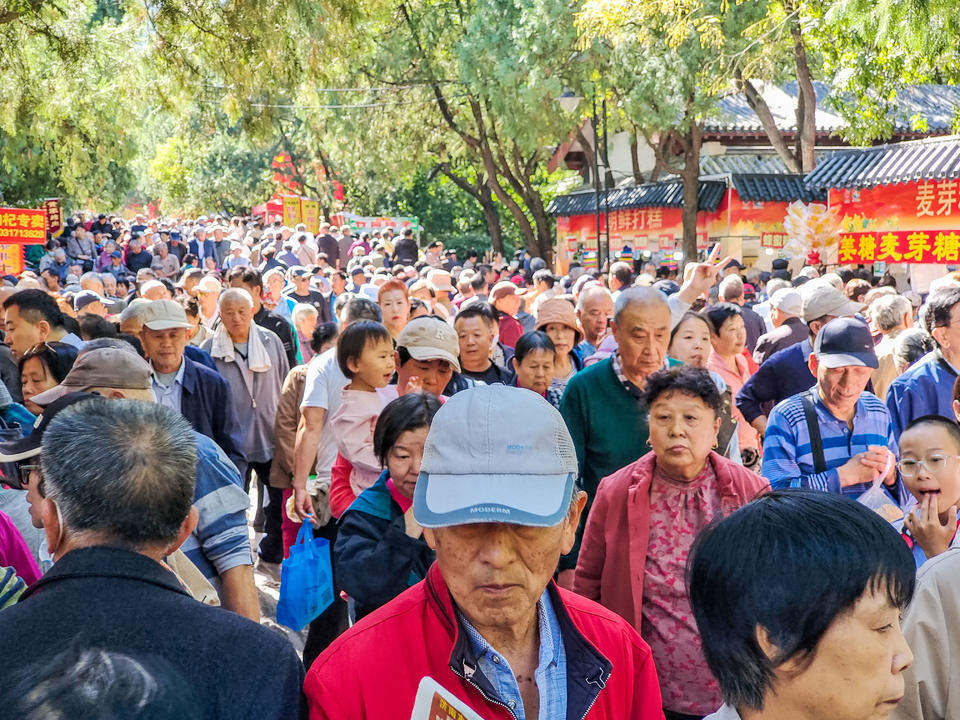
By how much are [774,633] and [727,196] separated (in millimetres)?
21624

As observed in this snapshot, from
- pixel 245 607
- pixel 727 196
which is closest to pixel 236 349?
pixel 245 607

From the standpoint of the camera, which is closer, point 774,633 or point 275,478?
point 774,633

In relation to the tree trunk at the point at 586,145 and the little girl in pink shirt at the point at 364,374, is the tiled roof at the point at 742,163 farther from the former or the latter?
the little girl in pink shirt at the point at 364,374

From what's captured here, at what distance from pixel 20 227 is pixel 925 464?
44.9 ft

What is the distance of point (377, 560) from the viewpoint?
3146 millimetres

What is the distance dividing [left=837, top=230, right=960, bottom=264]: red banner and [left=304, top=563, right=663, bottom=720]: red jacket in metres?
14.2

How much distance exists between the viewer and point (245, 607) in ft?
11.5

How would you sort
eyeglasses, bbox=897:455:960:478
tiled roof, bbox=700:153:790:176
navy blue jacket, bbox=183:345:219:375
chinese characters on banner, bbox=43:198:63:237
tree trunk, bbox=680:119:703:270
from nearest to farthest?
eyeglasses, bbox=897:455:960:478 → navy blue jacket, bbox=183:345:219:375 → chinese characters on banner, bbox=43:198:63:237 → tree trunk, bbox=680:119:703:270 → tiled roof, bbox=700:153:790:176

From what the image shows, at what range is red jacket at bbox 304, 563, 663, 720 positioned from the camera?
1.98 m

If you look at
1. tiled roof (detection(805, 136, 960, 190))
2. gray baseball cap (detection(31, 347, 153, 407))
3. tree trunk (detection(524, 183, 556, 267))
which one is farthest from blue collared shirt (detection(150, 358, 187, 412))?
tree trunk (detection(524, 183, 556, 267))

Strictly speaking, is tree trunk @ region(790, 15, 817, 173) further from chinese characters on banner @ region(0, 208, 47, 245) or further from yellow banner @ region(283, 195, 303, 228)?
yellow banner @ region(283, 195, 303, 228)

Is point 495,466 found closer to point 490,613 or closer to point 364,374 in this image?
point 490,613

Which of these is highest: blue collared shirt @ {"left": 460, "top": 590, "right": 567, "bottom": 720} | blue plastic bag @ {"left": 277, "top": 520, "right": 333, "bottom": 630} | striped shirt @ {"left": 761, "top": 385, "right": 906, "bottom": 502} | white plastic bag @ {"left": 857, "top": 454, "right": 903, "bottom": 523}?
blue collared shirt @ {"left": 460, "top": 590, "right": 567, "bottom": 720}

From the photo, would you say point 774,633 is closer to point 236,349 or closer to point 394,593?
point 394,593
